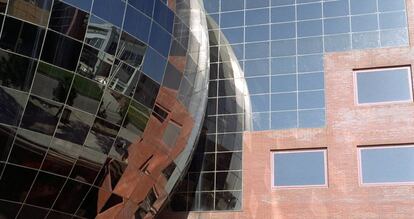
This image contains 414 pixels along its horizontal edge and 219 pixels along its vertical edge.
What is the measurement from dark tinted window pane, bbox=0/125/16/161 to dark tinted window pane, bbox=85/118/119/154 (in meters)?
1.96

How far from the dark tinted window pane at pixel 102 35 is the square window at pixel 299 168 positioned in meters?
6.43

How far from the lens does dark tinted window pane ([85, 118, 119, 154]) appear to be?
17672mm

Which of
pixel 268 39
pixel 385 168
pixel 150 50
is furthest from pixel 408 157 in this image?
pixel 150 50

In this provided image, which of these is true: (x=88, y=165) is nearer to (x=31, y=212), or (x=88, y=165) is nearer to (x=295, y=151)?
(x=31, y=212)

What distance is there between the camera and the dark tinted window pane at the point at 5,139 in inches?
647

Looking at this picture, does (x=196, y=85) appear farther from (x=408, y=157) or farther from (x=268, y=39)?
(x=408, y=157)

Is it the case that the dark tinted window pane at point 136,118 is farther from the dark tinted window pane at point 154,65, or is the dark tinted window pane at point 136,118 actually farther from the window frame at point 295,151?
the window frame at point 295,151

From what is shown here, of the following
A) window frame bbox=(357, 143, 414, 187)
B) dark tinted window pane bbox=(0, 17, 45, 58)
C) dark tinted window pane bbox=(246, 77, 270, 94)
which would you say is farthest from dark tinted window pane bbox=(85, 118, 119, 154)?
window frame bbox=(357, 143, 414, 187)

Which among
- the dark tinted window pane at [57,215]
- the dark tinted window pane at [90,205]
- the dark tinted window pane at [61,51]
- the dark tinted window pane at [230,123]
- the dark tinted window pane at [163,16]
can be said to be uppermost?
the dark tinted window pane at [163,16]

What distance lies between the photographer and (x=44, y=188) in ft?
56.5

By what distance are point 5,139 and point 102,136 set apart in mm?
2509

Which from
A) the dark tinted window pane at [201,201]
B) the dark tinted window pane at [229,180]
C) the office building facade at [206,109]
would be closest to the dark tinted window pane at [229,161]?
the office building facade at [206,109]

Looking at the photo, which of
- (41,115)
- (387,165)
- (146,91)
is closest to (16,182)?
(41,115)

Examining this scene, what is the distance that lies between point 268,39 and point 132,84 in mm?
6428
